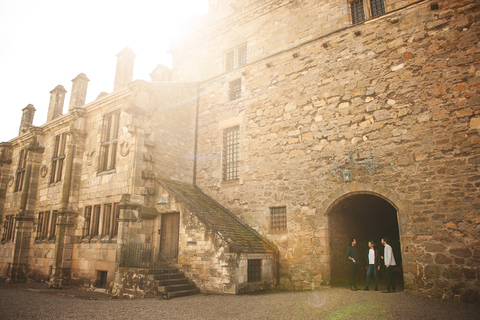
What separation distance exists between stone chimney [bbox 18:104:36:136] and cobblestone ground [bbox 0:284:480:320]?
14.1m

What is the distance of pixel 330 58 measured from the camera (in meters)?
10.4

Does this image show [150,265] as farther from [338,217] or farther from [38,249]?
[38,249]

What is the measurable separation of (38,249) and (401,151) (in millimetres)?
15283

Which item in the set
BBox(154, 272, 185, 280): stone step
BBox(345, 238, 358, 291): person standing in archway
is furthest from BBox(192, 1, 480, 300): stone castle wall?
BBox(154, 272, 185, 280): stone step

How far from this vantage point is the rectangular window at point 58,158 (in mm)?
14898

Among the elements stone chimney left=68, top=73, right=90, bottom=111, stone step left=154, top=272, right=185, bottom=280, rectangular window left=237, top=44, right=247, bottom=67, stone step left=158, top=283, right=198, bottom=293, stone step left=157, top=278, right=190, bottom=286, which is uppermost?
rectangular window left=237, top=44, right=247, bottom=67

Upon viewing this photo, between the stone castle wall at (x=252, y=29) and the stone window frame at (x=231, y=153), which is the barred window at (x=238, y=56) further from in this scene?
the stone window frame at (x=231, y=153)

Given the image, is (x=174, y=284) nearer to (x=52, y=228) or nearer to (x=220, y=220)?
(x=220, y=220)

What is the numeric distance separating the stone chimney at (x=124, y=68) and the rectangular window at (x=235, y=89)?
4.87 metres

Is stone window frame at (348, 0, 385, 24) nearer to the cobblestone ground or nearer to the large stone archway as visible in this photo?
the large stone archway

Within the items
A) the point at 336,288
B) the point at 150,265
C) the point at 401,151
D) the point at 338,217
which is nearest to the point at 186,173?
the point at 150,265

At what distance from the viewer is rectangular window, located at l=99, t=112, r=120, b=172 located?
12.4m

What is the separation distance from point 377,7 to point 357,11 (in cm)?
61

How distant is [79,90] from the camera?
15.4 meters
